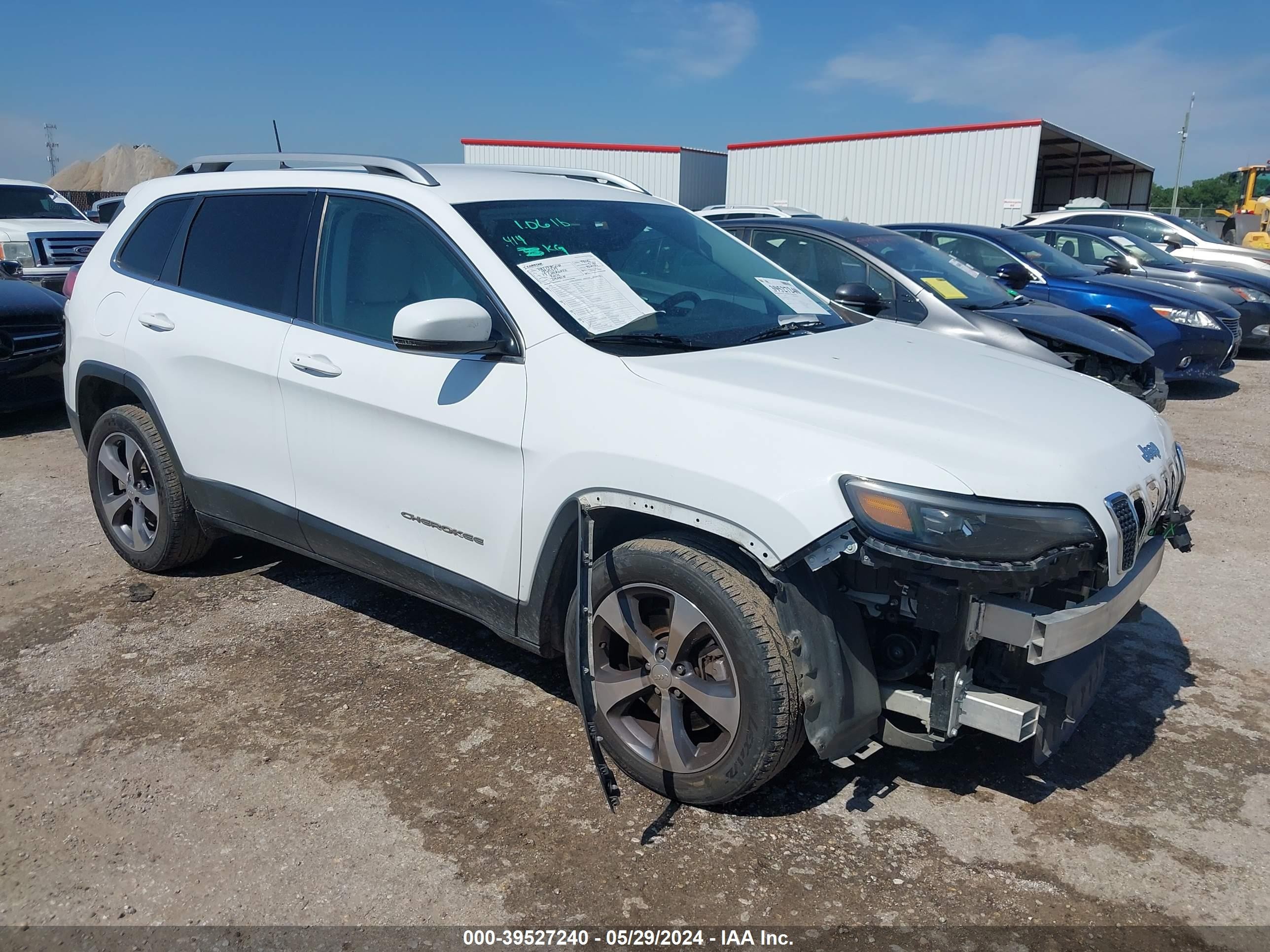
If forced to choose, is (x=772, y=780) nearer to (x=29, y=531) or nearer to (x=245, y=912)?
(x=245, y=912)

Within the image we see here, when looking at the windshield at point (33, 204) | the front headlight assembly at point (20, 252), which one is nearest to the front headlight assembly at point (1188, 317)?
the front headlight assembly at point (20, 252)

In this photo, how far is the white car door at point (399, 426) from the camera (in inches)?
124

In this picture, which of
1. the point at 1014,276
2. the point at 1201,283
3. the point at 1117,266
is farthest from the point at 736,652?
the point at 1201,283

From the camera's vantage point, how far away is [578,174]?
430cm

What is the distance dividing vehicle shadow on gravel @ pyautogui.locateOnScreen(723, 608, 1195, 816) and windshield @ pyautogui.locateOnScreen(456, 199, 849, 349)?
4.63 feet

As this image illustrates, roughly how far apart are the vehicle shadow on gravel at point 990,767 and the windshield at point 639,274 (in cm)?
141

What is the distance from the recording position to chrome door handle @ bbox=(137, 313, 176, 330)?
420 centimetres

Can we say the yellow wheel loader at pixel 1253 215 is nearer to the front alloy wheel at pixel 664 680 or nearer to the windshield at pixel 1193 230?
the windshield at pixel 1193 230

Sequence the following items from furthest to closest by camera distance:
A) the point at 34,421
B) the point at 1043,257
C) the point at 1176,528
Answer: the point at 1043,257 → the point at 34,421 → the point at 1176,528

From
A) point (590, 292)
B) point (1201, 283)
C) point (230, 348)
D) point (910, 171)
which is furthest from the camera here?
point (910, 171)

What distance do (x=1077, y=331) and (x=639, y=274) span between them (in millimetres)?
5204

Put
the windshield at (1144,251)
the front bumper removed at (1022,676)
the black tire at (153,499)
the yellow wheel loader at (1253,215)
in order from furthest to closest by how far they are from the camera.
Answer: the yellow wheel loader at (1253,215)
the windshield at (1144,251)
the black tire at (153,499)
the front bumper removed at (1022,676)

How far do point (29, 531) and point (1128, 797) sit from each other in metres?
5.41

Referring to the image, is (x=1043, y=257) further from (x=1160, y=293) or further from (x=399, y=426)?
(x=399, y=426)
